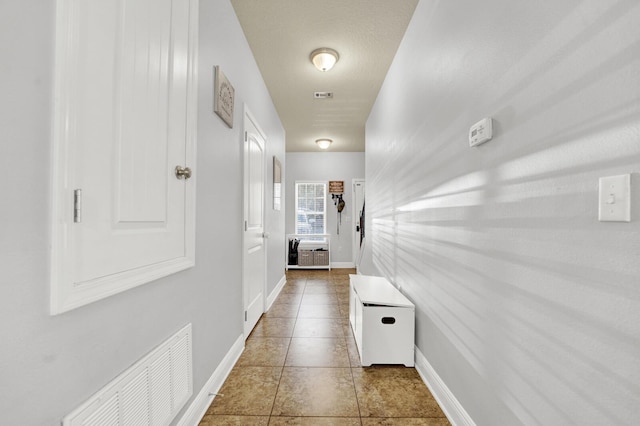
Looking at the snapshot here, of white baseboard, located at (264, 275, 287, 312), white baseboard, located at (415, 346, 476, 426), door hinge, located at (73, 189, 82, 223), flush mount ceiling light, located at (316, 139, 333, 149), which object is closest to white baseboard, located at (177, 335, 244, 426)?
door hinge, located at (73, 189, 82, 223)

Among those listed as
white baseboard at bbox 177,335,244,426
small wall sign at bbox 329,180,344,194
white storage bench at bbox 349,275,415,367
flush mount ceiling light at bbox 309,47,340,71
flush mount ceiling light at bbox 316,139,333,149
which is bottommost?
white baseboard at bbox 177,335,244,426

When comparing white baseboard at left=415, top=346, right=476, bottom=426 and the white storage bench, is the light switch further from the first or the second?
the white storage bench

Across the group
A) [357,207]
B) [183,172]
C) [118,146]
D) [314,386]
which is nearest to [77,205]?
[118,146]

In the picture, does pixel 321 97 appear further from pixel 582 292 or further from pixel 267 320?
pixel 582 292

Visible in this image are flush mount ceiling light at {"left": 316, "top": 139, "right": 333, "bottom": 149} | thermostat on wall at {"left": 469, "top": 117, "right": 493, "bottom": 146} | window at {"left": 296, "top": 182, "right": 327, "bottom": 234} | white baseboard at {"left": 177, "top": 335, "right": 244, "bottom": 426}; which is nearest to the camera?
thermostat on wall at {"left": 469, "top": 117, "right": 493, "bottom": 146}

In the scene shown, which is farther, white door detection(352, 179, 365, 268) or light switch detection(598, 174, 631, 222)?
white door detection(352, 179, 365, 268)

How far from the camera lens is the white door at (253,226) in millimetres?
2639

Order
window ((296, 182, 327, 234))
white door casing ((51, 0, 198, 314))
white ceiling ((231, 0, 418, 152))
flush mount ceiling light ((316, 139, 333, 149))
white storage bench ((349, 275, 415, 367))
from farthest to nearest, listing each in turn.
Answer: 1. window ((296, 182, 327, 234))
2. flush mount ceiling light ((316, 139, 333, 149))
3. white ceiling ((231, 0, 418, 152))
4. white storage bench ((349, 275, 415, 367))
5. white door casing ((51, 0, 198, 314))

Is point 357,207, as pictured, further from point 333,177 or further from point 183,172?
point 183,172

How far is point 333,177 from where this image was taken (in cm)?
690

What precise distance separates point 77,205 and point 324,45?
2579mm

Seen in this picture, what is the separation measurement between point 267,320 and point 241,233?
3.91 feet

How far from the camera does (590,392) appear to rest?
0.83 meters

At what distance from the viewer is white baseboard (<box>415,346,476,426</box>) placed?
1.53 metres
